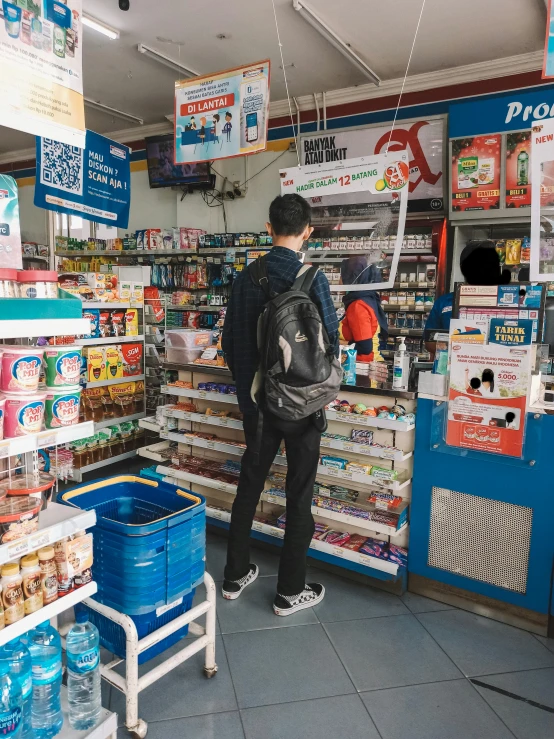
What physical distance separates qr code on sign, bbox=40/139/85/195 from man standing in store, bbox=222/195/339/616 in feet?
8.78

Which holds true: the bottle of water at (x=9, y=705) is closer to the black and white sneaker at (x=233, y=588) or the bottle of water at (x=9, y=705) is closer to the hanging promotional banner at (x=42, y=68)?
the black and white sneaker at (x=233, y=588)

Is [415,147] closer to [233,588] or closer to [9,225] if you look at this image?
[233,588]

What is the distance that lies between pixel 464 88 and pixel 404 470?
5269 mm

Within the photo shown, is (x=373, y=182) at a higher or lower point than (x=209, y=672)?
higher

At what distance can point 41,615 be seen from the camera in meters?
1.61

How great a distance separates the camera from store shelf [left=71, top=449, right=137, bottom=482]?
477 cm

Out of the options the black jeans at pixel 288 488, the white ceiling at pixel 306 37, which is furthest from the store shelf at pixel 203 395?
the white ceiling at pixel 306 37

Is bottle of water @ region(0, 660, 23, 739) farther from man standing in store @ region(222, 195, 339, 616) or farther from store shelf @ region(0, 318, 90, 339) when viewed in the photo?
man standing in store @ region(222, 195, 339, 616)

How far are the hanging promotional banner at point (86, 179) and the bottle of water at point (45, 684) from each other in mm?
3647

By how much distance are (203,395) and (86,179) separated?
2511 millimetres

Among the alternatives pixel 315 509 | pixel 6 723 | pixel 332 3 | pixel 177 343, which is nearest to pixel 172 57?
pixel 332 3

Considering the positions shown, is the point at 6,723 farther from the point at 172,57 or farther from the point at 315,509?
the point at 172,57

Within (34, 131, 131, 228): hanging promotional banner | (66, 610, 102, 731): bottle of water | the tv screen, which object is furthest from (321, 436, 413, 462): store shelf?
the tv screen

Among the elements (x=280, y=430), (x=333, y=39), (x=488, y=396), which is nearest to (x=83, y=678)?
(x=280, y=430)
